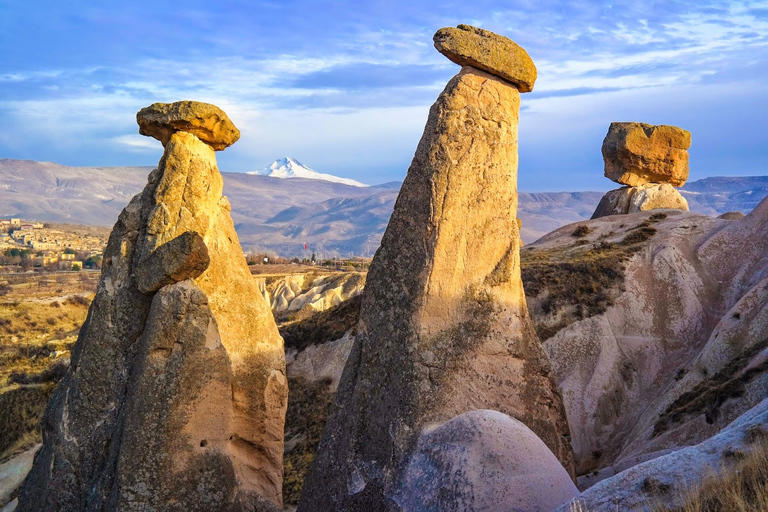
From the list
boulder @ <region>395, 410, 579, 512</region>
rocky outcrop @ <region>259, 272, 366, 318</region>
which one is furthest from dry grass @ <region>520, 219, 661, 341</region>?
rocky outcrop @ <region>259, 272, 366, 318</region>

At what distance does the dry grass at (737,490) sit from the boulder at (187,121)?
22.2 feet

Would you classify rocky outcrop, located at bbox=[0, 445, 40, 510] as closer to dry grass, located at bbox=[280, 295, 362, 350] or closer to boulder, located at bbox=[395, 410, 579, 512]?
dry grass, located at bbox=[280, 295, 362, 350]

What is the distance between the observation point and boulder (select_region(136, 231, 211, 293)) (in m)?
8.47

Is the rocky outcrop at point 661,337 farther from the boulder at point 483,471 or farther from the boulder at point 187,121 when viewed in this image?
the boulder at point 187,121

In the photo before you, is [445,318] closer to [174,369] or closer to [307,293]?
[174,369]

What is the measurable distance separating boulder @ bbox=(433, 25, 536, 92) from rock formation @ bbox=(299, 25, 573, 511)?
0.03 m

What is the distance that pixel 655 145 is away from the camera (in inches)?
1033

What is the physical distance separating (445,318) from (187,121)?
421 centimetres

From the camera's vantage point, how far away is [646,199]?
1029 inches

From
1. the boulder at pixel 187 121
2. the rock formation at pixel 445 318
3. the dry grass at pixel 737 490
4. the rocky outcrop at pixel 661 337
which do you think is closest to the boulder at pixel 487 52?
the rock formation at pixel 445 318

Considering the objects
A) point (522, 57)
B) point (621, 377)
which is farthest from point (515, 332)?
point (621, 377)

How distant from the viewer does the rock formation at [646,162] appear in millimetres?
26109

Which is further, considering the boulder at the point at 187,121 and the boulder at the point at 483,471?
the boulder at the point at 187,121

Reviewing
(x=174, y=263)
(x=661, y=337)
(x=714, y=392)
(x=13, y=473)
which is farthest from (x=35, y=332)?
(x=714, y=392)
